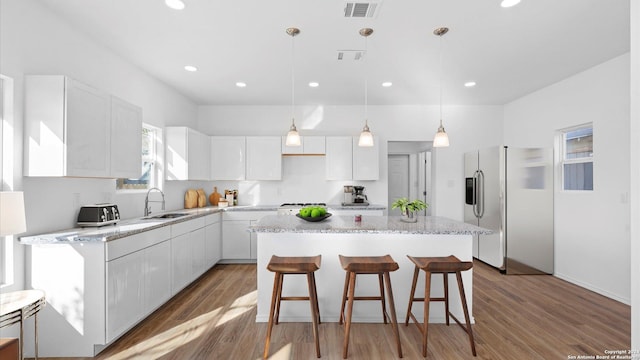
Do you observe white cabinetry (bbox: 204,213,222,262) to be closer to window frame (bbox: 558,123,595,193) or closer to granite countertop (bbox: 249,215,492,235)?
granite countertop (bbox: 249,215,492,235)

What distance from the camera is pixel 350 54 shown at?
322cm

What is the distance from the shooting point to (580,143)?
155 inches

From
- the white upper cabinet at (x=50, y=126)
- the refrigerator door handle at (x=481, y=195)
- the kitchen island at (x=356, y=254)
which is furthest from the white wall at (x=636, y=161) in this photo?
the white upper cabinet at (x=50, y=126)

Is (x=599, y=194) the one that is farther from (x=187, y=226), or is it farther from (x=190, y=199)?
(x=190, y=199)

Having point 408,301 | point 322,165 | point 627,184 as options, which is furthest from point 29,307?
point 627,184

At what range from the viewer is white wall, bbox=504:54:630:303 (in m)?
3.29

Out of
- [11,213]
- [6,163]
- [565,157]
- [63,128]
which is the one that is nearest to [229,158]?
[63,128]

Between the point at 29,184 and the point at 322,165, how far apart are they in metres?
3.89

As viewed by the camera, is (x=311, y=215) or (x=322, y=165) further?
(x=322, y=165)

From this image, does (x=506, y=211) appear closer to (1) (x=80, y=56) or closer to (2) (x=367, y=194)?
(2) (x=367, y=194)

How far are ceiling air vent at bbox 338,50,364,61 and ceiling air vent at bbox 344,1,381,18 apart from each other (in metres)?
0.69

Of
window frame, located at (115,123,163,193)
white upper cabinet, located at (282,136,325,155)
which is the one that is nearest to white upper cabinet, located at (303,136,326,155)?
white upper cabinet, located at (282,136,325,155)

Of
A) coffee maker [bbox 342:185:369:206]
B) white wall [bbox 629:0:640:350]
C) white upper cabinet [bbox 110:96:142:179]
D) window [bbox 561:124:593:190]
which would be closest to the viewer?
white wall [bbox 629:0:640:350]

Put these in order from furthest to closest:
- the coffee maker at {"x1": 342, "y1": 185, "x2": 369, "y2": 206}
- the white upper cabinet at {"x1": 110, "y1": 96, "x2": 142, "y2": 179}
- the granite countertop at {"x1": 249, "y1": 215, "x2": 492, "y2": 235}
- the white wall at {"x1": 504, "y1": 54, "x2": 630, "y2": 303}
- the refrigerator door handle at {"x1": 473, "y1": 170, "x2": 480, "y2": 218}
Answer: the coffee maker at {"x1": 342, "y1": 185, "x2": 369, "y2": 206}
the refrigerator door handle at {"x1": 473, "y1": 170, "x2": 480, "y2": 218}
the white wall at {"x1": 504, "y1": 54, "x2": 630, "y2": 303}
the white upper cabinet at {"x1": 110, "y1": 96, "x2": 142, "y2": 179}
the granite countertop at {"x1": 249, "y1": 215, "x2": 492, "y2": 235}
